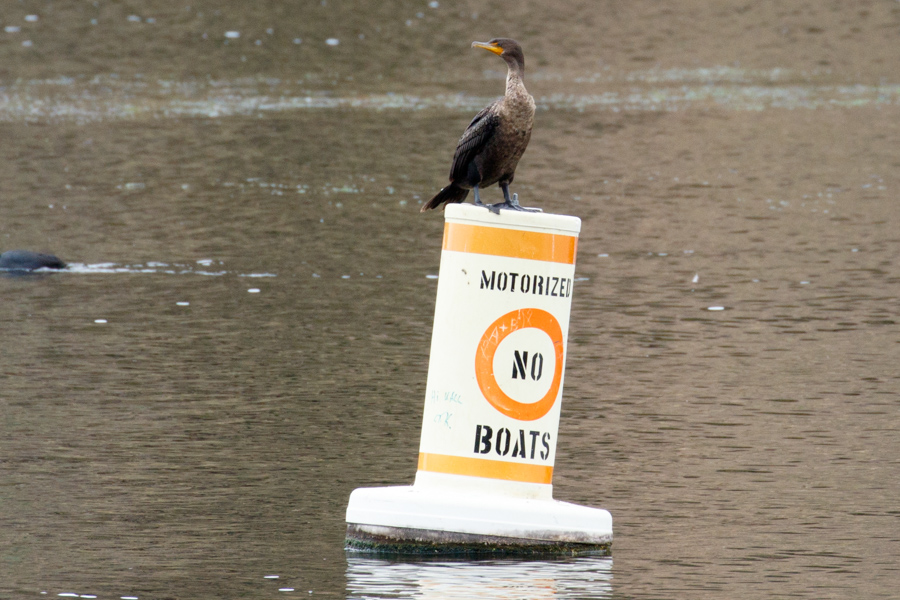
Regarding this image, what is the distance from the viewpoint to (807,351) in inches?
461

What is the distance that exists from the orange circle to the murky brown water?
76cm

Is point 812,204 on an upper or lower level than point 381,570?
upper

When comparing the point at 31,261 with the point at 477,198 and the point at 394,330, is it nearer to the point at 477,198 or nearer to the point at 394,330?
the point at 394,330

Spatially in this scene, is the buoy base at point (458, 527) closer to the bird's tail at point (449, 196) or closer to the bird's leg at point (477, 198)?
the bird's leg at point (477, 198)

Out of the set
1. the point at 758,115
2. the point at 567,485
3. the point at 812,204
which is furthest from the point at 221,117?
the point at 567,485

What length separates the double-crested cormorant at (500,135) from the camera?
8.04 metres

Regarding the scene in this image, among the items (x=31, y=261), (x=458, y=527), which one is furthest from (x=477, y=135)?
(x=31, y=261)

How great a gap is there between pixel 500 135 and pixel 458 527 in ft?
6.45

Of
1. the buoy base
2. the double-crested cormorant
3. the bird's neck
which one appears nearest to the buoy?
the buoy base

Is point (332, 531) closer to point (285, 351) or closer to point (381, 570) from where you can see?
point (381, 570)

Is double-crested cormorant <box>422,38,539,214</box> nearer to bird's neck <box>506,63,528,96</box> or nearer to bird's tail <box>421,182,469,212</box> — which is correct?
bird's neck <box>506,63,528,96</box>

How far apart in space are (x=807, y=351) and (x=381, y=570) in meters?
5.45

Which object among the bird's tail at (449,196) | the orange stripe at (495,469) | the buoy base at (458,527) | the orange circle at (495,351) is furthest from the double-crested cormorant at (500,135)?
the buoy base at (458,527)

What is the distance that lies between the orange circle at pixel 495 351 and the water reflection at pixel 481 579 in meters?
0.76
